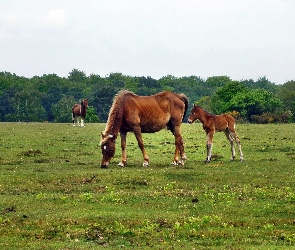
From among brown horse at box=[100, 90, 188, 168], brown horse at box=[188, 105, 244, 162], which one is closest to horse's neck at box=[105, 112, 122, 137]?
brown horse at box=[100, 90, 188, 168]

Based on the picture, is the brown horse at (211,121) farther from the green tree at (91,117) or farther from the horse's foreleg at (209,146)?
the green tree at (91,117)

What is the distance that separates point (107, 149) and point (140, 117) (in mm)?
1960

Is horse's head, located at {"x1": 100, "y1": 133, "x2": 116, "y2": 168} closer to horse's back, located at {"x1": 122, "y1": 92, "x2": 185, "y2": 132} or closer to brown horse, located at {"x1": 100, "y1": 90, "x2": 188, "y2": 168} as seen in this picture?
brown horse, located at {"x1": 100, "y1": 90, "x2": 188, "y2": 168}

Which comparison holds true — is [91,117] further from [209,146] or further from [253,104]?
[209,146]

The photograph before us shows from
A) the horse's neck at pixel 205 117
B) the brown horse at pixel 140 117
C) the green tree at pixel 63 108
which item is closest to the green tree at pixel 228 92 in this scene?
the green tree at pixel 63 108

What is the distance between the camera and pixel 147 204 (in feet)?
45.0

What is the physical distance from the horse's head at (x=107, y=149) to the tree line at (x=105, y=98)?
158 ft

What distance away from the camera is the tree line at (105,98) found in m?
74.0

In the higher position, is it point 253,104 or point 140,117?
point 253,104

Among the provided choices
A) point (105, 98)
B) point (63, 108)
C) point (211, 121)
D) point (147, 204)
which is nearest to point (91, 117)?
point (105, 98)

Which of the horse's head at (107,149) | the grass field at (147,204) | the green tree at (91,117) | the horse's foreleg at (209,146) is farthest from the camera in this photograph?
the green tree at (91,117)

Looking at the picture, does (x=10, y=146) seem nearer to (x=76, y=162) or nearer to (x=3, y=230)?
(x=76, y=162)

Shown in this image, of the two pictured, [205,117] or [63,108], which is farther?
[63,108]

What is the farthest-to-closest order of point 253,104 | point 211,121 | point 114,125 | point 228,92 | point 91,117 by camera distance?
point 91,117 → point 228,92 → point 253,104 → point 211,121 → point 114,125
